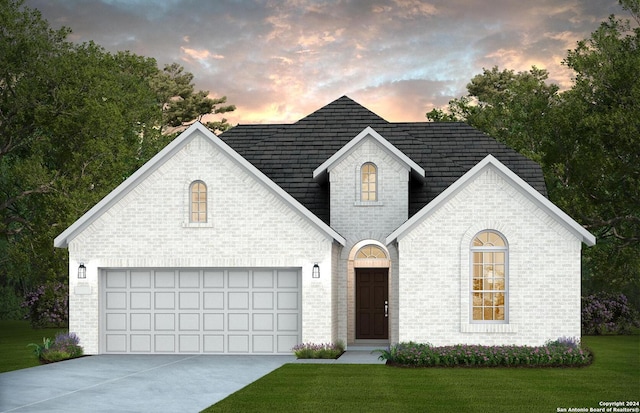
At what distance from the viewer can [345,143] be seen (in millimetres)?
29531

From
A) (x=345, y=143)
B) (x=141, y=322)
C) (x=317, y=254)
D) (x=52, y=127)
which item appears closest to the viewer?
(x=317, y=254)

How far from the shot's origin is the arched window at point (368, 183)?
27.2 metres

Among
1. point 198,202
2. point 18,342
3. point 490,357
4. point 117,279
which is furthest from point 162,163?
point 18,342

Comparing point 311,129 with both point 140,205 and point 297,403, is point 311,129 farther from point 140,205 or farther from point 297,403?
point 297,403

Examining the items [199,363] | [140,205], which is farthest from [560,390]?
[140,205]

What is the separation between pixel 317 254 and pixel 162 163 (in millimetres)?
5102

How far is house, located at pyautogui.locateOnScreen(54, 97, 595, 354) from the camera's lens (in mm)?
23594

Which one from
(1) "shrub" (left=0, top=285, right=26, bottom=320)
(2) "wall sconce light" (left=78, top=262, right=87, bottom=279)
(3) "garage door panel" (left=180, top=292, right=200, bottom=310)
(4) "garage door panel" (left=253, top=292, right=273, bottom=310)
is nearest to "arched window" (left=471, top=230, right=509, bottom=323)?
(4) "garage door panel" (left=253, top=292, right=273, bottom=310)

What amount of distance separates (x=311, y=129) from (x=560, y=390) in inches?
600

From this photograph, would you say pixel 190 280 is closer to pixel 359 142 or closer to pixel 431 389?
pixel 359 142

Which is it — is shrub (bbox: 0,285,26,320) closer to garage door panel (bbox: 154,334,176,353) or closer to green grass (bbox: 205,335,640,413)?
garage door panel (bbox: 154,334,176,353)

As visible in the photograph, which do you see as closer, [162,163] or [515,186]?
[515,186]

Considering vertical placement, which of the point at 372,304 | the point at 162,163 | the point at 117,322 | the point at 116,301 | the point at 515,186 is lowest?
the point at 117,322

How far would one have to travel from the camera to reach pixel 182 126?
63188 millimetres
